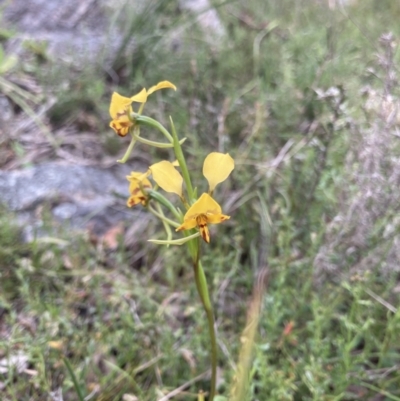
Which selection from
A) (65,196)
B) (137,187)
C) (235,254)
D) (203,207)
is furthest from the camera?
(65,196)

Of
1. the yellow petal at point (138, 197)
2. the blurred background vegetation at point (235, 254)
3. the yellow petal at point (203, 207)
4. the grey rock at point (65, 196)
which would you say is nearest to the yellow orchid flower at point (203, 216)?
the yellow petal at point (203, 207)

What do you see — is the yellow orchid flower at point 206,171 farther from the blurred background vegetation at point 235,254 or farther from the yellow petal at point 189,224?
the blurred background vegetation at point 235,254

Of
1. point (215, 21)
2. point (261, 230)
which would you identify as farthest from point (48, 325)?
point (215, 21)

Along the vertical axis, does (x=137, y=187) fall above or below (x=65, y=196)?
above

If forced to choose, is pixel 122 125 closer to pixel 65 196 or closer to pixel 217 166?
pixel 217 166

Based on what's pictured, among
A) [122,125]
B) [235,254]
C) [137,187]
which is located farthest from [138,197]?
[235,254]

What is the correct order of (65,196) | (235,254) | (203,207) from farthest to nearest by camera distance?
(65,196)
(235,254)
(203,207)
